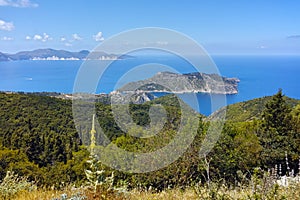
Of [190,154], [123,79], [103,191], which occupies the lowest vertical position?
[190,154]

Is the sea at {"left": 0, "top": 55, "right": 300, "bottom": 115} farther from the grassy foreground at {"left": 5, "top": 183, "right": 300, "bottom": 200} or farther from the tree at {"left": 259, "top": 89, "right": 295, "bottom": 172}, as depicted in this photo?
the tree at {"left": 259, "top": 89, "right": 295, "bottom": 172}

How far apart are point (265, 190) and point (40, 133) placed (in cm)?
4841

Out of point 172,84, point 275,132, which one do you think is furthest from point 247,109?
point 172,84

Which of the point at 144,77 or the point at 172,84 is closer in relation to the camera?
the point at 144,77

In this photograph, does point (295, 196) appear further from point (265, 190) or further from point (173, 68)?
point (173, 68)

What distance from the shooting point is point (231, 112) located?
2467 inches

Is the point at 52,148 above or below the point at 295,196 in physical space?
below

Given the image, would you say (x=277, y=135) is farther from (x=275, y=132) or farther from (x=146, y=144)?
(x=146, y=144)

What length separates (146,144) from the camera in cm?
1496

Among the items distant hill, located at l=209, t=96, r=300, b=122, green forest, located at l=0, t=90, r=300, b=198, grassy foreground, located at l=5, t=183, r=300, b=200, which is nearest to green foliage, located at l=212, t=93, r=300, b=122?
distant hill, located at l=209, t=96, r=300, b=122

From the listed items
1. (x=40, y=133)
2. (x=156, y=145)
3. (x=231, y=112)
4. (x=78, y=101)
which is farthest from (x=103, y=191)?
(x=231, y=112)

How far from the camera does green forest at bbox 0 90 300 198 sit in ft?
23.1

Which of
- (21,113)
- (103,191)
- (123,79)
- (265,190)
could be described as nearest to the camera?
(265,190)

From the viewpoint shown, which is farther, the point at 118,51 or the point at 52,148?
the point at 52,148
